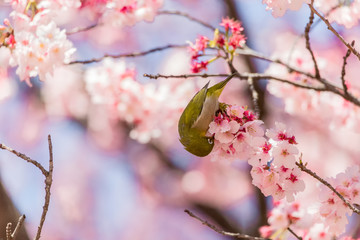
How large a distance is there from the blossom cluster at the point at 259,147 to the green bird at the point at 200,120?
3 centimetres

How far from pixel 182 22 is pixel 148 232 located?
10.4 feet

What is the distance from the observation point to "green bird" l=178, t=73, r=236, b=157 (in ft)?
5.49

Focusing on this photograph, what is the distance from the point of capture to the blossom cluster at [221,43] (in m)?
2.14

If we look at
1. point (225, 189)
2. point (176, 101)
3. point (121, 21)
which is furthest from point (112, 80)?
point (225, 189)

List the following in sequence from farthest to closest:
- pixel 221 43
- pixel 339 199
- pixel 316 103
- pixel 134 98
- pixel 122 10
→ pixel 134 98
pixel 316 103
pixel 122 10
pixel 221 43
pixel 339 199

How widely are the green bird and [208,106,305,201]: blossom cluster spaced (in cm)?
3

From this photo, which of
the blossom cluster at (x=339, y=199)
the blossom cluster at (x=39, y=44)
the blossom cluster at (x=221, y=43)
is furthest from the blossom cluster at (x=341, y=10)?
the blossom cluster at (x=39, y=44)

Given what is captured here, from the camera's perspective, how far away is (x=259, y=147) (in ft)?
5.54

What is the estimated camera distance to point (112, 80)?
3.91 m

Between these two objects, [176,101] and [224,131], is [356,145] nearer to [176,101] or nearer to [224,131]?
[176,101]

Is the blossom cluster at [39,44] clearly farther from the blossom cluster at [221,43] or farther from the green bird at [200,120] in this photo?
the green bird at [200,120]

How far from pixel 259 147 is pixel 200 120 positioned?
0.75 ft

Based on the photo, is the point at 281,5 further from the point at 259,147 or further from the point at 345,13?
the point at 345,13

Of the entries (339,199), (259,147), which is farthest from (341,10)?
(259,147)
